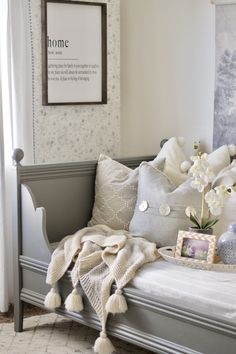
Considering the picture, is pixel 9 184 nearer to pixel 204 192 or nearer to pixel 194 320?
pixel 204 192

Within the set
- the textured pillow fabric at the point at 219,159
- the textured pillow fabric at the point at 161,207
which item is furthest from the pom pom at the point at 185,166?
the textured pillow fabric at the point at 161,207

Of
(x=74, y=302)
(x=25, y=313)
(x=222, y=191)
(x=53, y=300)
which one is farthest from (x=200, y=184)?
(x=25, y=313)

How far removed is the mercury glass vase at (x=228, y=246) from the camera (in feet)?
9.33

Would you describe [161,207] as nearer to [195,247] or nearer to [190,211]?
[190,211]

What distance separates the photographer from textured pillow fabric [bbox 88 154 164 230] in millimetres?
3471

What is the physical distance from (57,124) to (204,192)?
3.36 feet

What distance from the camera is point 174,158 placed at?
370 cm

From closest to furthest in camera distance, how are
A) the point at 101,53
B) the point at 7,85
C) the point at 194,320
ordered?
the point at 194,320 → the point at 7,85 → the point at 101,53

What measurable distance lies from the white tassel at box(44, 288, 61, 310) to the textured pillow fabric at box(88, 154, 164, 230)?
1.57 feet

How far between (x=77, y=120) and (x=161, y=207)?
96cm

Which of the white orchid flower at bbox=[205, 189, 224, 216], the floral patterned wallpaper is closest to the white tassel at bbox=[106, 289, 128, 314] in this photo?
the white orchid flower at bbox=[205, 189, 224, 216]

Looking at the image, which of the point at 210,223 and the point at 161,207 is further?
the point at 161,207

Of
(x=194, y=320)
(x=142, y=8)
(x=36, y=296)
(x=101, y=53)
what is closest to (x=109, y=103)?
(x=101, y=53)

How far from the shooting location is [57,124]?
383cm
